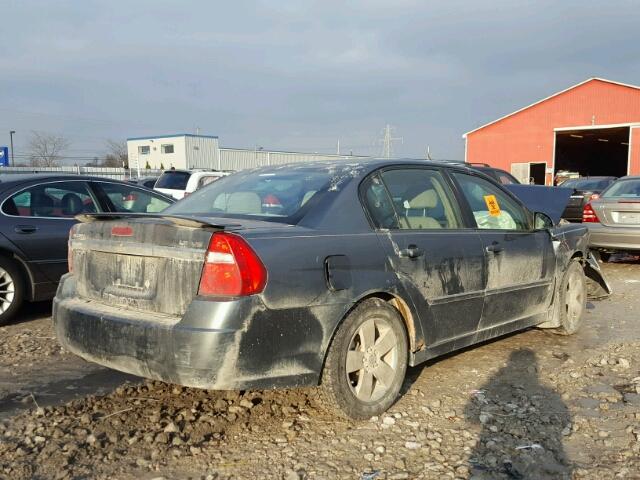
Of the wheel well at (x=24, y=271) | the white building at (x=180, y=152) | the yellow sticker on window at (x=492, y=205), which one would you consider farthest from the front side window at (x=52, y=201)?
the white building at (x=180, y=152)

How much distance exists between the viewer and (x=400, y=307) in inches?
146

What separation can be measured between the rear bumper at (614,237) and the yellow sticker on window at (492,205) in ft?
16.2

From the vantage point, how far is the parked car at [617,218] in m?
9.14

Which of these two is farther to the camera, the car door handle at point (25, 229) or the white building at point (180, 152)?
the white building at point (180, 152)

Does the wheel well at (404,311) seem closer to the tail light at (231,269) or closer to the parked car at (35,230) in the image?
the tail light at (231,269)

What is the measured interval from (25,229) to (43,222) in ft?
0.68

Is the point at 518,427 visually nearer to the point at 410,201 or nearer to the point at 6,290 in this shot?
the point at 410,201

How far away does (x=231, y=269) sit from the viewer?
2.94 m

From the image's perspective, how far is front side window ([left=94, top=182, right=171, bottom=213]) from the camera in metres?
6.68

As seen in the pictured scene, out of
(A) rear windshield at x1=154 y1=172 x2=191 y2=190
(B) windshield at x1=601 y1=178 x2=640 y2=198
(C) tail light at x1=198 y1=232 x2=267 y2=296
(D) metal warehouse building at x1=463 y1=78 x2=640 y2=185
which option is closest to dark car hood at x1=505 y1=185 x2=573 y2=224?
(B) windshield at x1=601 y1=178 x2=640 y2=198

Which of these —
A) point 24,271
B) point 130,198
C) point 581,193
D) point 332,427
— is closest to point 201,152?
point 581,193

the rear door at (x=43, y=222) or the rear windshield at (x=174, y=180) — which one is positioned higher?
the rear windshield at (x=174, y=180)

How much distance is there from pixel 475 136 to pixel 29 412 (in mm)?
33903

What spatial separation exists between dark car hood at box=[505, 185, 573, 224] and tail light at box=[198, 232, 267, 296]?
3.96 meters
